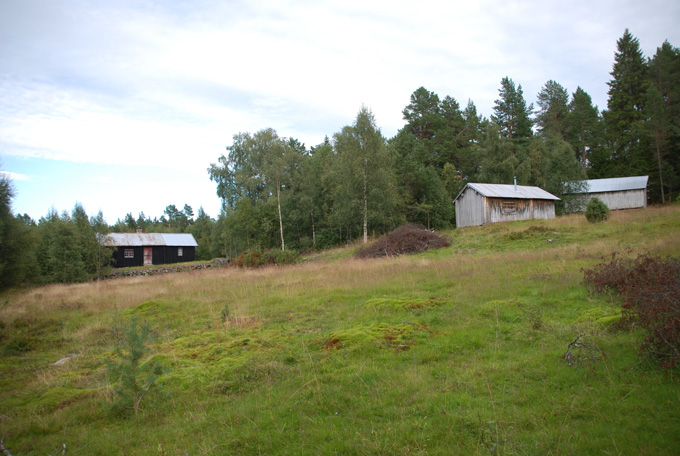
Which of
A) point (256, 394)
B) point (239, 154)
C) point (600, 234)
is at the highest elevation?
point (239, 154)

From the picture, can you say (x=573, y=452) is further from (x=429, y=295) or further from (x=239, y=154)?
(x=239, y=154)

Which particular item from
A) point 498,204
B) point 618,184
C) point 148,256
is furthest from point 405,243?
point 148,256

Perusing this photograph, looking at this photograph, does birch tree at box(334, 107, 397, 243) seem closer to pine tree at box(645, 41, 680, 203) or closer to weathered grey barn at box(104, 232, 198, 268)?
pine tree at box(645, 41, 680, 203)

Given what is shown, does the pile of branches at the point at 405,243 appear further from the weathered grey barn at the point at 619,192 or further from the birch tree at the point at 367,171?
the weathered grey barn at the point at 619,192

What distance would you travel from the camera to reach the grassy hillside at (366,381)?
3500 mm

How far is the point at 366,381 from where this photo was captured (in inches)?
193

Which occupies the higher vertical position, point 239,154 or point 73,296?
point 239,154

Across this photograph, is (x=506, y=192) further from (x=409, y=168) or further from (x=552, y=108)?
(x=552, y=108)

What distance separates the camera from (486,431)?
3379 mm


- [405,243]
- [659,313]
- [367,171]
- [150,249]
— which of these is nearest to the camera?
[659,313]

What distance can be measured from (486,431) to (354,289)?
28.0ft

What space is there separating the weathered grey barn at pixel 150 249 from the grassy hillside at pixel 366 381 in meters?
40.6

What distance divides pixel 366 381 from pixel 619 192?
5026 centimetres

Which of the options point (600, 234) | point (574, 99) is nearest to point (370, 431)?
point (600, 234)
